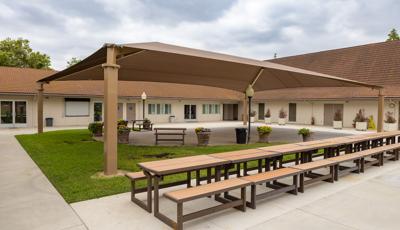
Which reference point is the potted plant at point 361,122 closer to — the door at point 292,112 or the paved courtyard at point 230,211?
the door at point 292,112

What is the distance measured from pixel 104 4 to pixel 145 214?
10653 mm

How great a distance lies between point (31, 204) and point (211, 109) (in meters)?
25.7

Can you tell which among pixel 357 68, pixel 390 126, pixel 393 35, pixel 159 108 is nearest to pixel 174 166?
pixel 390 126

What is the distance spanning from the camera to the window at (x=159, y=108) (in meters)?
25.7

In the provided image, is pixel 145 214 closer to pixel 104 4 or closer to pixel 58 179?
pixel 58 179

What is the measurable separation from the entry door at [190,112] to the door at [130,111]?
546 centimetres

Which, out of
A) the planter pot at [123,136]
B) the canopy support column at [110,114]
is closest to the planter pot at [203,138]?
the planter pot at [123,136]

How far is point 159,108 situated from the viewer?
26.2 m

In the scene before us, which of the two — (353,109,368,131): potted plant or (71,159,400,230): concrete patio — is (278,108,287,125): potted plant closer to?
(353,109,368,131): potted plant

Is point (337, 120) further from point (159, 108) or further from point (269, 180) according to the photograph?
point (269, 180)

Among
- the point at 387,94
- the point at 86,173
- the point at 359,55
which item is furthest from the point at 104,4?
the point at 359,55

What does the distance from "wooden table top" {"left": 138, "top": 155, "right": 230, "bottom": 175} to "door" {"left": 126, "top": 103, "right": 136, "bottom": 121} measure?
67.2ft

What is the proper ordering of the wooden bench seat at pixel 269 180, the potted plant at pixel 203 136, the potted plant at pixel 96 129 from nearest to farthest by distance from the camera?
the wooden bench seat at pixel 269 180 < the potted plant at pixel 203 136 < the potted plant at pixel 96 129

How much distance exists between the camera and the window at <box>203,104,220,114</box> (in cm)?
2927
